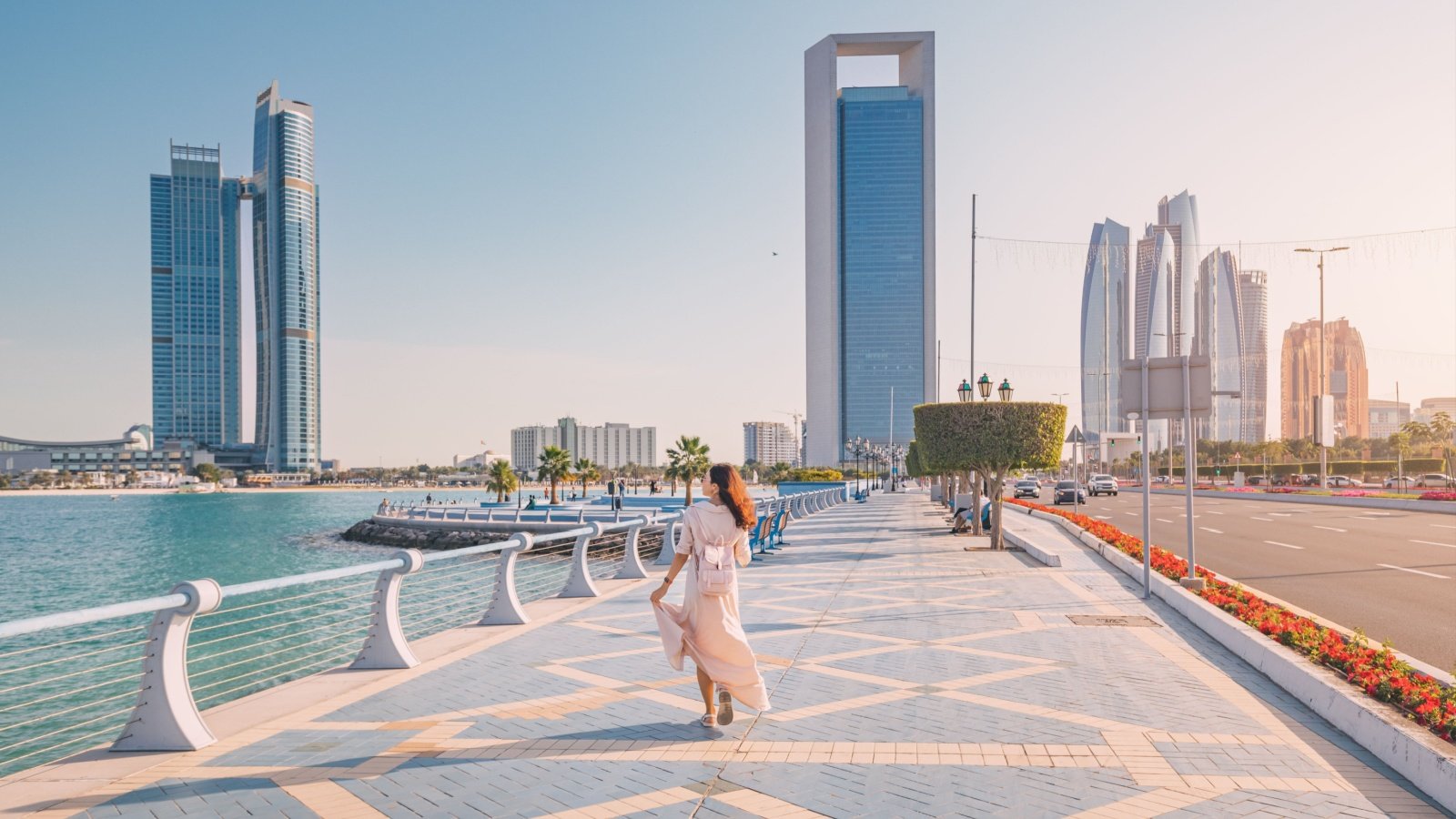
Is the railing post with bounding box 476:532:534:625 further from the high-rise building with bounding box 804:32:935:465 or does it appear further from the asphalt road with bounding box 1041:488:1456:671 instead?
the high-rise building with bounding box 804:32:935:465

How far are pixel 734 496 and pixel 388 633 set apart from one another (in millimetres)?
3829

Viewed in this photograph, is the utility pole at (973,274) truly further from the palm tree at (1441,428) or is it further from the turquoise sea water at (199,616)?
the palm tree at (1441,428)

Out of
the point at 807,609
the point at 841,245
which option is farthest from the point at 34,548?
the point at 841,245

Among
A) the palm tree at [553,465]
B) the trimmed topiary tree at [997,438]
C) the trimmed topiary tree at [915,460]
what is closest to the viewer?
the trimmed topiary tree at [997,438]

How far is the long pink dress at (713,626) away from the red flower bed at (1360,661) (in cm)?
378

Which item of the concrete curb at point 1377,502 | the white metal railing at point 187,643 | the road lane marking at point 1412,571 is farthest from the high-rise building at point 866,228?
the road lane marking at point 1412,571

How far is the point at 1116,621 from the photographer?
1035 centimetres

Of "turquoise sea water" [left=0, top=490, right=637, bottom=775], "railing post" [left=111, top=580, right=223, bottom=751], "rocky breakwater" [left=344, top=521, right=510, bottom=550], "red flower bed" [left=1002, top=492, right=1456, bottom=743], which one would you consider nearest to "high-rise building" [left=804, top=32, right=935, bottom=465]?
"turquoise sea water" [left=0, top=490, right=637, bottom=775]

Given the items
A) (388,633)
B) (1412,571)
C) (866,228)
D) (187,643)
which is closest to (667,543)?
(388,633)

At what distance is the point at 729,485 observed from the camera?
229 inches

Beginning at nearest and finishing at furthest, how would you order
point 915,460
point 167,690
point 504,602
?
point 167,690 → point 504,602 → point 915,460

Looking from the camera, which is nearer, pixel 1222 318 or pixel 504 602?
pixel 504 602

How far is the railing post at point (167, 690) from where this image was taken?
543 cm

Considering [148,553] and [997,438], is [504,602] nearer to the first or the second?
[997,438]
